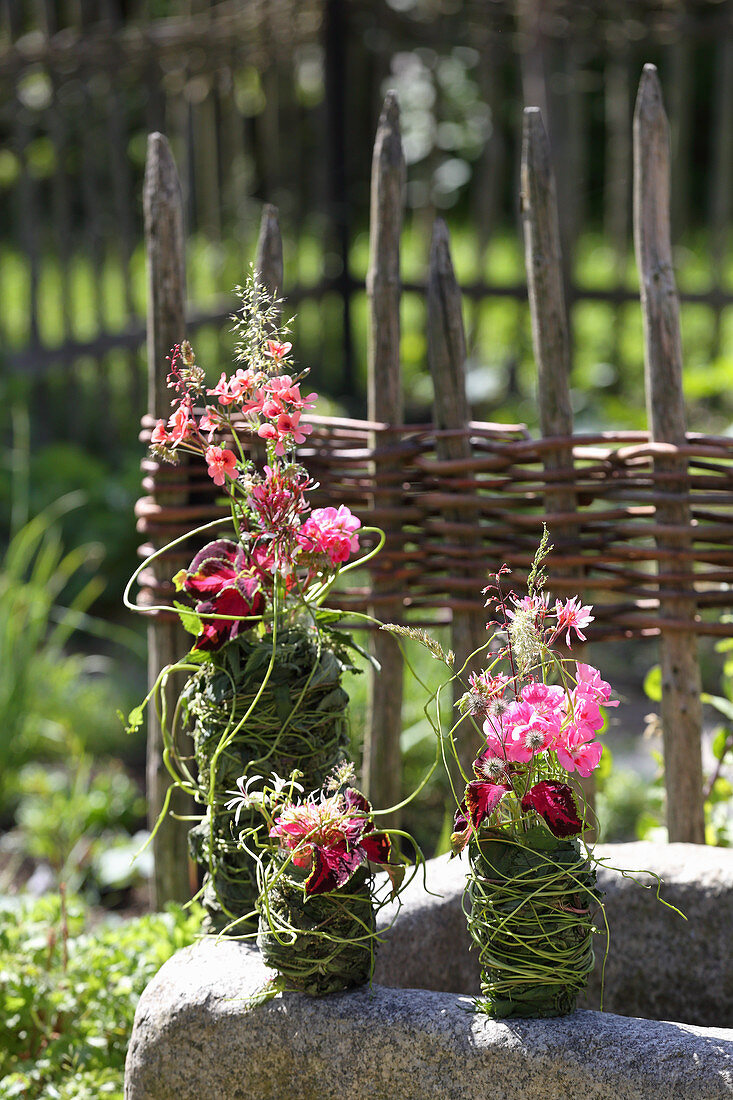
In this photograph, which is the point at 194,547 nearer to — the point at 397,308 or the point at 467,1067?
the point at 397,308

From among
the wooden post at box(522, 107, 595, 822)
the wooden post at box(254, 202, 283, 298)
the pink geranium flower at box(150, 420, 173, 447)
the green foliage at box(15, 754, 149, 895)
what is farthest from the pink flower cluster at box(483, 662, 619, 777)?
the green foliage at box(15, 754, 149, 895)

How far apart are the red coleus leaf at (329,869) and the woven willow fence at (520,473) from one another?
760 millimetres

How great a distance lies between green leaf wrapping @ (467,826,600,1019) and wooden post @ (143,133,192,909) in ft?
3.15

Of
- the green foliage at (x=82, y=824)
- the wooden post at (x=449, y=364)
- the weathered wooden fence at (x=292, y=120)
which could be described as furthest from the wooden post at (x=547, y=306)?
the weathered wooden fence at (x=292, y=120)

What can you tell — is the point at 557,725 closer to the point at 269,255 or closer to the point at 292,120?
the point at 269,255

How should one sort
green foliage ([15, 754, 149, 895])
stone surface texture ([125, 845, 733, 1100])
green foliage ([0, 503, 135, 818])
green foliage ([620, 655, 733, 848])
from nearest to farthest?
1. stone surface texture ([125, 845, 733, 1100])
2. green foliage ([620, 655, 733, 848])
3. green foliage ([15, 754, 149, 895])
4. green foliage ([0, 503, 135, 818])

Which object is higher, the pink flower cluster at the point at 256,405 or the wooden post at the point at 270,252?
the wooden post at the point at 270,252

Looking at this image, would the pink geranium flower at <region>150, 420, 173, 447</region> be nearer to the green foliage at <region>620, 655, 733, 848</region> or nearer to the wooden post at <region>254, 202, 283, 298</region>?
the wooden post at <region>254, 202, 283, 298</region>

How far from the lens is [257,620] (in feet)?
4.95

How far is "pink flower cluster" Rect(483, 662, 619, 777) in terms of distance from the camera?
1.26m

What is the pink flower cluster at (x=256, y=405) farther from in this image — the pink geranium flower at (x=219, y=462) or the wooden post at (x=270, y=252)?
the wooden post at (x=270, y=252)

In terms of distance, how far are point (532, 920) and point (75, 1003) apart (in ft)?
3.33

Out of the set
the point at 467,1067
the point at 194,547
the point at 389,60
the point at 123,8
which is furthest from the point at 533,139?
the point at 123,8

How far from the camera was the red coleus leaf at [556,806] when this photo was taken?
128 cm
